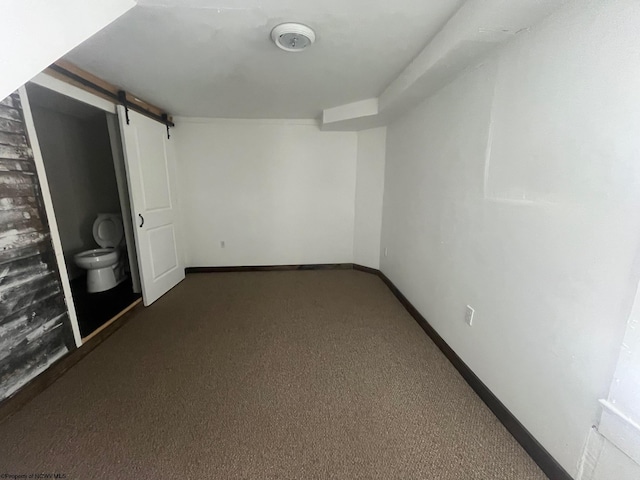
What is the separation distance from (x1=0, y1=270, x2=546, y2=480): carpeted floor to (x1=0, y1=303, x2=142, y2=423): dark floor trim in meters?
0.05

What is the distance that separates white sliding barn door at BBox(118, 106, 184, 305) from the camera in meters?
2.51

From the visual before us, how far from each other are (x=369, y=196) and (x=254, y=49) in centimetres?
228

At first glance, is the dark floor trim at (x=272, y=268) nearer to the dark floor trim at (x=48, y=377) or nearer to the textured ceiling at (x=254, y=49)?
the dark floor trim at (x=48, y=377)

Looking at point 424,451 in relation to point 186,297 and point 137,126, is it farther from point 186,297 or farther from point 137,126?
point 137,126

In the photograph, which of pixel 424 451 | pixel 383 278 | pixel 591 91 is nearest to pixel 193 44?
pixel 591 91

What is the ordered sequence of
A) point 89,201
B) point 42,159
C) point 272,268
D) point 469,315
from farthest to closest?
point 272,268, point 89,201, point 42,159, point 469,315

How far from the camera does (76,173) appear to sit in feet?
10.5

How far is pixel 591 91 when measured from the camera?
98cm

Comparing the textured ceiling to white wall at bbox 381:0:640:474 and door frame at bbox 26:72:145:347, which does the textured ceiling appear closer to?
door frame at bbox 26:72:145:347

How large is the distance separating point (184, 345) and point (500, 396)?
2200mm

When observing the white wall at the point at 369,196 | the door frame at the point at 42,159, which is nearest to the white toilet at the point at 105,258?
the door frame at the point at 42,159

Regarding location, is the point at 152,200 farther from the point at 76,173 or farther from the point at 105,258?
the point at 76,173

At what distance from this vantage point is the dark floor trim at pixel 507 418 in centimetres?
113

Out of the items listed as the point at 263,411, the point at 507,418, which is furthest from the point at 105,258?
the point at 507,418
